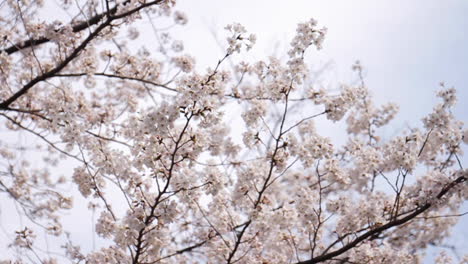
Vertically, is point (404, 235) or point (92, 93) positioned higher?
Answer: point (92, 93)

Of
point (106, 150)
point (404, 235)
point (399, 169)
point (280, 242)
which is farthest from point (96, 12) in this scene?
point (404, 235)

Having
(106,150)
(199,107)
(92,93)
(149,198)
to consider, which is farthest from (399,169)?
(92,93)

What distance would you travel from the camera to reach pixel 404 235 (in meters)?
6.73

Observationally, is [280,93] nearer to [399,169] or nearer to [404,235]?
[399,169]

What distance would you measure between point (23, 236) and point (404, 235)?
5.35 metres

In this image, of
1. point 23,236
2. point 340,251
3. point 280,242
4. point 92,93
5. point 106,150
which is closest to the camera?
point 340,251

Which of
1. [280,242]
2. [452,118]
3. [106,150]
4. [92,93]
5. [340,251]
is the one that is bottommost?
[340,251]

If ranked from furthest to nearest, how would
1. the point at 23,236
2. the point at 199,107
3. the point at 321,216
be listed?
the point at 23,236 → the point at 321,216 → the point at 199,107

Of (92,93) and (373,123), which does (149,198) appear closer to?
(92,93)

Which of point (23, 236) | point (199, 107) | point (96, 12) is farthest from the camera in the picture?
point (96, 12)

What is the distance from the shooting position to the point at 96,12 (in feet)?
21.5

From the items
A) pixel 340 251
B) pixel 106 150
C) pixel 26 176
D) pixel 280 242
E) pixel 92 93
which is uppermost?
pixel 92 93

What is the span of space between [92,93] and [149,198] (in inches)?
193

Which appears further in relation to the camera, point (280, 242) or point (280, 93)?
point (280, 242)
